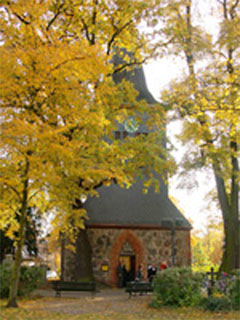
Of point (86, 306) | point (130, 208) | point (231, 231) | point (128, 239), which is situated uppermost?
point (130, 208)

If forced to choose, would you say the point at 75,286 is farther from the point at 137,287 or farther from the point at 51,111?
the point at 51,111

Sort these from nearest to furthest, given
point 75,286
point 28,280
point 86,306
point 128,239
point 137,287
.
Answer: point 86,306, point 28,280, point 137,287, point 75,286, point 128,239

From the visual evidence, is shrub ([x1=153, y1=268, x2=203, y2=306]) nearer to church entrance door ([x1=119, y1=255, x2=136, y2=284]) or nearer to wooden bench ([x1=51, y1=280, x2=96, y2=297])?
wooden bench ([x1=51, y1=280, x2=96, y2=297])

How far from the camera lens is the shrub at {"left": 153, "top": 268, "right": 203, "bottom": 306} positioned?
465 inches

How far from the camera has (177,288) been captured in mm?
11812

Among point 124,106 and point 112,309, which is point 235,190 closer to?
point 124,106

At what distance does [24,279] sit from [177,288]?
18.9 ft

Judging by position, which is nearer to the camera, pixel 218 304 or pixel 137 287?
pixel 218 304

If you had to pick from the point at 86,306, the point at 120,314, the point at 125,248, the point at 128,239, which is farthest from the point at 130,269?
the point at 120,314

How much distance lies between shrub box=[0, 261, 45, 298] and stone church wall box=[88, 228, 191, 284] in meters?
7.30

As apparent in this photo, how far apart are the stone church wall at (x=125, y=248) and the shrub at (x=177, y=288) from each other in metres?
9.60

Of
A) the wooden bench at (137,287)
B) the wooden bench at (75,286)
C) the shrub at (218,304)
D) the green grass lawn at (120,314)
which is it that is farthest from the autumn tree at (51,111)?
the shrub at (218,304)

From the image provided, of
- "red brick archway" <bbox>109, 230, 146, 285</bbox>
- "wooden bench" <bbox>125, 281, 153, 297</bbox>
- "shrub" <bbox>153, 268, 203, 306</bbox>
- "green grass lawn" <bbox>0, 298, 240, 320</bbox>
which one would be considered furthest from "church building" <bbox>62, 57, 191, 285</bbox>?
"green grass lawn" <bbox>0, 298, 240, 320</bbox>

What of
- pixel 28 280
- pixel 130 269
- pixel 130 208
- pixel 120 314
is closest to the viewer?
pixel 120 314
